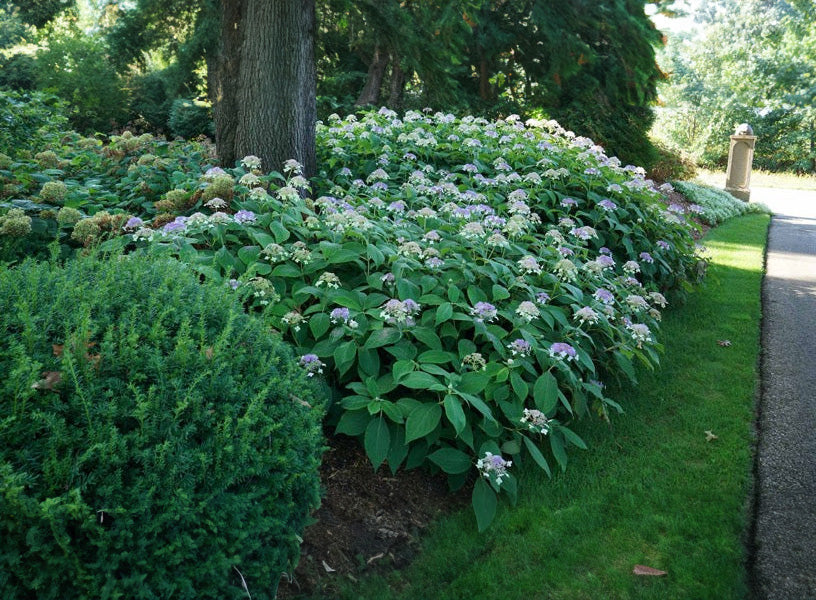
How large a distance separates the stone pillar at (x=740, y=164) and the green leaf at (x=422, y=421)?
1667cm

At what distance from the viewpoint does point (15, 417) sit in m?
1.59

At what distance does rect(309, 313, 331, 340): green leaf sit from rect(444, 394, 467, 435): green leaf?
0.72m

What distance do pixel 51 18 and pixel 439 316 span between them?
1770cm

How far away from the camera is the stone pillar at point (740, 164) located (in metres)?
17.3

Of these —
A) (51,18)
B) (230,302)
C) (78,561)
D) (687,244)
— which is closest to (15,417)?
(78,561)

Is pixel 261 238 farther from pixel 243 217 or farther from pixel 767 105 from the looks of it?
pixel 767 105

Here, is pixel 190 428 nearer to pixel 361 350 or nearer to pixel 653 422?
pixel 361 350

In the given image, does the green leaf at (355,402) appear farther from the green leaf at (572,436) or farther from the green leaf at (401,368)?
the green leaf at (572,436)

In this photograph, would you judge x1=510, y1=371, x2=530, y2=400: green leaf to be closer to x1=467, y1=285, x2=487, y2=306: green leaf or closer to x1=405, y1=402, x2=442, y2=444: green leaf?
x1=405, y1=402, x2=442, y2=444: green leaf

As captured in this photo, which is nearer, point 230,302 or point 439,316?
point 230,302

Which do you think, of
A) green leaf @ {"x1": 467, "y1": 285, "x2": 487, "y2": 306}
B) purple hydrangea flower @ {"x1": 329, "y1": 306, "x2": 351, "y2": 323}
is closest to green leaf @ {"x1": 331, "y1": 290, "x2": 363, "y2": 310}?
purple hydrangea flower @ {"x1": 329, "y1": 306, "x2": 351, "y2": 323}

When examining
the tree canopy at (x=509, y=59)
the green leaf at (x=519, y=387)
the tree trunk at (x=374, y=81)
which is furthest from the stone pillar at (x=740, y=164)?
the green leaf at (x=519, y=387)

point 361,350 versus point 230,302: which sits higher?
point 230,302

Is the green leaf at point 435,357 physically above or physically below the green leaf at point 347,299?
below
